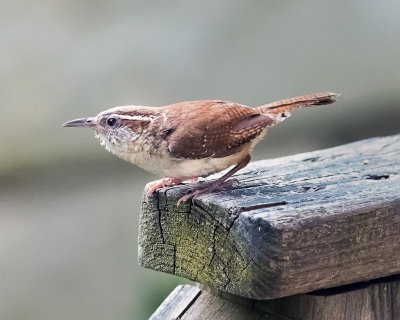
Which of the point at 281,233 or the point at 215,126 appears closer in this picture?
the point at 281,233

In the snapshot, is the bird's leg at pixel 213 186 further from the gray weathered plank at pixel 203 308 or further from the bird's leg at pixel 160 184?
the gray weathered plank at pixel 203 308

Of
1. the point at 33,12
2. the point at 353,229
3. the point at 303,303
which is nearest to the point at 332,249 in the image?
the point at 353,229

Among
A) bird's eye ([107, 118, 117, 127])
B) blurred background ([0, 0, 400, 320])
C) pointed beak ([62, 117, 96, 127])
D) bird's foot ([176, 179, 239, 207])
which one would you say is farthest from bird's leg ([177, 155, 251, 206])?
blurred background ([0, 0, 400, 320])

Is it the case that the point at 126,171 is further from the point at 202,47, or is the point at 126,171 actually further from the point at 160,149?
the point at 160,149

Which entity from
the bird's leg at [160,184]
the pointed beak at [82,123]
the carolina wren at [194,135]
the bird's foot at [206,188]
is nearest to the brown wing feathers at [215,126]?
the carolina wren at [194,135]

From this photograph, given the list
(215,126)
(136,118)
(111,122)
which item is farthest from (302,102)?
(111,122)

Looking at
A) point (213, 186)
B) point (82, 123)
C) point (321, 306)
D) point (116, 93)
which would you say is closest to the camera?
point (321, 306)

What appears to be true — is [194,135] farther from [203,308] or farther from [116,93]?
[116,93]
